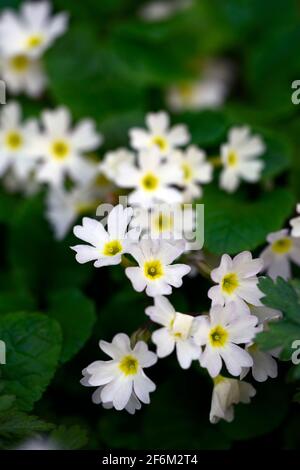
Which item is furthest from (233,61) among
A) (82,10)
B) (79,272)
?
(79,272)

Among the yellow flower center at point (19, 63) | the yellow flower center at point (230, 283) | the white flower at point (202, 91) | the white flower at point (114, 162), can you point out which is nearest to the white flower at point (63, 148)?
the white flower at point (114, 162)

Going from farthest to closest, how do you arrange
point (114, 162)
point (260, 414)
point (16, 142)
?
point (16, 142)
point (114, 162)
point (260, 414)

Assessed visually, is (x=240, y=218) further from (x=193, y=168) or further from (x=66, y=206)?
(x=66, y=206)

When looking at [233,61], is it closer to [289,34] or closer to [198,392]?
[289,34]

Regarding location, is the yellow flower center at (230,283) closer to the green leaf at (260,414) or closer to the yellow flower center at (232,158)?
the green leaf at (260,414)

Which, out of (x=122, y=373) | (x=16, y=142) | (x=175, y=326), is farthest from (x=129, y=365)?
(x=16, y=142)

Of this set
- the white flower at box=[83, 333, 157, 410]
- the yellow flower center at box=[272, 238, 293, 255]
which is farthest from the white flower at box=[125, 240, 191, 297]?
the yellow flower center at box=[272, 238, 293, 255]
